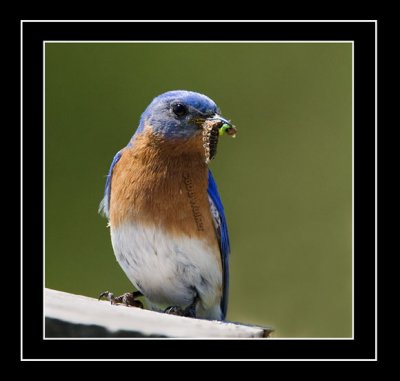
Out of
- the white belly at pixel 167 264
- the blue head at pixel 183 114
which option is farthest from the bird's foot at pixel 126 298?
the blue head at pixel 183 114

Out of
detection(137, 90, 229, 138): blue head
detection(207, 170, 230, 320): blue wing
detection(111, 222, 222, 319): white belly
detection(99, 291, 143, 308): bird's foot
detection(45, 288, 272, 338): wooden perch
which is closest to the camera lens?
detection(45, 288, 272, 338): wooden perch

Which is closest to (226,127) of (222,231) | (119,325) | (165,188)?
(165,188)

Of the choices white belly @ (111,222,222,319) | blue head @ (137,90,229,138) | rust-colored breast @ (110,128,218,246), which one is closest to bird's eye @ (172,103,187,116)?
blue head @ (137,90,229,138)

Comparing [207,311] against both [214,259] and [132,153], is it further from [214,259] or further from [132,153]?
[132,153]

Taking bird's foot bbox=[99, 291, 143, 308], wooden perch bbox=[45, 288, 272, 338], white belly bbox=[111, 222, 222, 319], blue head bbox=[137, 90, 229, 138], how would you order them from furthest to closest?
1. bird's foot bbox=[99, 291, 143, 308]
2. blue head bbox=[137, 90, 229, 138]
3. white belly bbox=[111, 222, 222, 319]
4. wooden perch bbox=[45, 288, 272, 338]

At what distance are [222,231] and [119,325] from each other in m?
1.79

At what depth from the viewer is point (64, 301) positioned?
4.79 m

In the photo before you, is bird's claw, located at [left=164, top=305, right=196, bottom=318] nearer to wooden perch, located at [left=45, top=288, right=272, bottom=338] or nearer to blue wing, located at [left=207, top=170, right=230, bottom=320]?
blue wing, located at [left=207, top=170, right=230, bottom=320]

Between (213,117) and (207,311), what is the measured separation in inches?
63.2

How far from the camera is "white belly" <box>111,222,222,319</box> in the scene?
5227 millimetres

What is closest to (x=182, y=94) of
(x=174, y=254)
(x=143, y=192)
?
(x=143, y=192)

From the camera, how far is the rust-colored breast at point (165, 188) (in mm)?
5301

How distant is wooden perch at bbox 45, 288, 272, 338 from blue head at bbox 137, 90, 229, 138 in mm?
1499

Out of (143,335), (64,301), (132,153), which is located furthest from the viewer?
(132,153)
